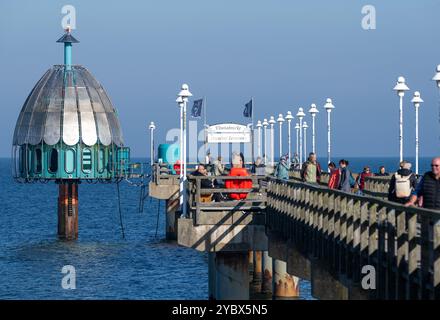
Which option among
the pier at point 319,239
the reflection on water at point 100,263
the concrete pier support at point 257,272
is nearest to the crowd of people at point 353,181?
the pier at point 319,239

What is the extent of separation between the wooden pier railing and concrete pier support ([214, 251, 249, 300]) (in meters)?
4.02

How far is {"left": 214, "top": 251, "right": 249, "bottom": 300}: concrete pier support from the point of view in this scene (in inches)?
1233

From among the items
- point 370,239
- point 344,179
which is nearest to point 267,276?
point 344,179

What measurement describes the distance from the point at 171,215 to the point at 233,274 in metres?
35.1

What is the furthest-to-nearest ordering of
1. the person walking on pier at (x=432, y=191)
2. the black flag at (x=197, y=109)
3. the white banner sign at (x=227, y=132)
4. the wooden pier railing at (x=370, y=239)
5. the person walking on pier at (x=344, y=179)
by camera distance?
the black flag at (x=197, y=109), the white banner sign at (x=227, y=132), the person walking on pier at (x=344, y=179), the person walking on pier at (x=432, y=191), the wooden pier railing at (x=370, y=239)

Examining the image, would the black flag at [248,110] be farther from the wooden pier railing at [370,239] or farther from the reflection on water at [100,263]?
the wooden pier railing at [370,239]

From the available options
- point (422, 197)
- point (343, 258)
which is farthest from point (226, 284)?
point (422, 197)

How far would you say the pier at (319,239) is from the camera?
53.5 feet

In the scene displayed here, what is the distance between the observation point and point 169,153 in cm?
8025

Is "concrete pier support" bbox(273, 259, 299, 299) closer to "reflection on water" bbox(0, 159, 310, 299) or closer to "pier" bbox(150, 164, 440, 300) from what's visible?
"pier" bbox(150, 164, 440, 300)

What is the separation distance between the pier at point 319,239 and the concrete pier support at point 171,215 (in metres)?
23.1

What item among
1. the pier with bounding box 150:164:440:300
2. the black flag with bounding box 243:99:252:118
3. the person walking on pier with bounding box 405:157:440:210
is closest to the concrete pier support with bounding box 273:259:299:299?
the pier with bounding box 150:164:440:300
